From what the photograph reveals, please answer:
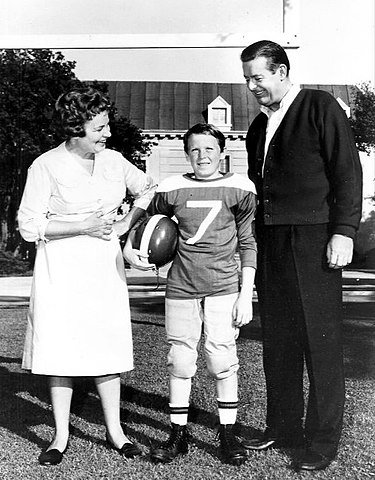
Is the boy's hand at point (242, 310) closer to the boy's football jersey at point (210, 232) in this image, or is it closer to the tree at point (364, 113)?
the boy's football jersey at point (210, 232)

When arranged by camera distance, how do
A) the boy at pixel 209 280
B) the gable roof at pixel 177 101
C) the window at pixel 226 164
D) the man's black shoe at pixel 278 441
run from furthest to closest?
the gable roof at pixel 177 101 < the window at pixel 226 164 < the man's black shoe at pixel 278 441 < the boy at pixel 209 280

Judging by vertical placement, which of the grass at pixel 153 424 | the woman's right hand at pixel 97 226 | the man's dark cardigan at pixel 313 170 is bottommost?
the grass at pixel 153 424

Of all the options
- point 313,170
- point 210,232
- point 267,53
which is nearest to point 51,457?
point 210,232

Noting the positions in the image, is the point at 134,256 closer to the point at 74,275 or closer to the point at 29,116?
the point at 74,275

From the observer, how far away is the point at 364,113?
502 centimetres

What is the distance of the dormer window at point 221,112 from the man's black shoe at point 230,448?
1659 mm

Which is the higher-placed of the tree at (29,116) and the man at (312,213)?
the tree at (29,116)

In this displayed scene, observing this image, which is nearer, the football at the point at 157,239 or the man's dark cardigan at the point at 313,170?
the man's dark cardigan at the point at 313,170

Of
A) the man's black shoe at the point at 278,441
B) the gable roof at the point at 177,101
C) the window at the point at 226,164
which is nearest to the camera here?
the man's black shoe at the point at 278,441

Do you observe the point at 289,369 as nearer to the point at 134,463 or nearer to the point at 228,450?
the point at 228,450

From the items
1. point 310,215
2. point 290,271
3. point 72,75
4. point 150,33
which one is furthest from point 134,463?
point 72,75

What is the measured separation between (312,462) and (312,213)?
1052mm

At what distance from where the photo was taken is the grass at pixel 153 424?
9.25 feet

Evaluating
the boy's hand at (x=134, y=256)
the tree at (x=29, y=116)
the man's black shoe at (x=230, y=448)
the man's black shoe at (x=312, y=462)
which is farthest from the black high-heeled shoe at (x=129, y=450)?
the tree at (x=29, y=116)
